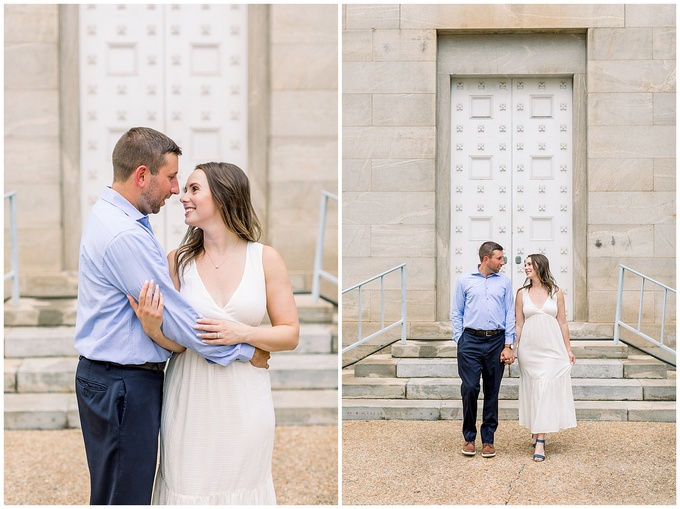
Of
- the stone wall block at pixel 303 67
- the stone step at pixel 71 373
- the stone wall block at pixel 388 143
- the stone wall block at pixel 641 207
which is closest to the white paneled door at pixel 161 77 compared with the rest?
the stone wall block at pixel 303 67

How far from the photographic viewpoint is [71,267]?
20.4ft

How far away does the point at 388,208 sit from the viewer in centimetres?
348

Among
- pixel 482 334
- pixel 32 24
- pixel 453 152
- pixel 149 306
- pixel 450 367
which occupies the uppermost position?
pixel 32 24

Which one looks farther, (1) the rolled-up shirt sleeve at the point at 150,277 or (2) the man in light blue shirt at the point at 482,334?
(2) the man in light blue shirt at the point at 482,334

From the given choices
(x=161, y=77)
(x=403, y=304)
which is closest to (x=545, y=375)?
(x=403, y=304)

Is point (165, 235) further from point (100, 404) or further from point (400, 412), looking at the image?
point (100, 404)

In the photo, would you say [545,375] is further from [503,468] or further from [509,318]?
[503,468]

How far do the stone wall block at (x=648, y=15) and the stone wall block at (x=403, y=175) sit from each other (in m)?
1.14

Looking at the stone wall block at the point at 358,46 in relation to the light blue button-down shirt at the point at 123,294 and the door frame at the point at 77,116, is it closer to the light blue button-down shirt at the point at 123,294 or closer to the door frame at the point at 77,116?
the light blue button-down shirt at the point at 123,294

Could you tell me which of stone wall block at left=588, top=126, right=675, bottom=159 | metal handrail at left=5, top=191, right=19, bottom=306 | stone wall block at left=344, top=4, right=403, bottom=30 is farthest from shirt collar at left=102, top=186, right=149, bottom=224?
metal handrail at left=5, top=191, right=19, bottom=306

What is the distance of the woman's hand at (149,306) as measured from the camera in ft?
7.32

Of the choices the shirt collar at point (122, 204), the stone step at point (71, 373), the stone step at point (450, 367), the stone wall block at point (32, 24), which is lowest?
the stone step at point (71, 373)

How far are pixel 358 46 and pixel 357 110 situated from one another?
30cm

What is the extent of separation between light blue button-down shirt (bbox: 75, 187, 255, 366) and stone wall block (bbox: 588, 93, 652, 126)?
2112 mm
